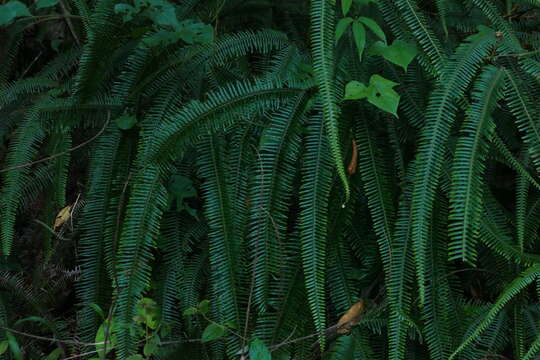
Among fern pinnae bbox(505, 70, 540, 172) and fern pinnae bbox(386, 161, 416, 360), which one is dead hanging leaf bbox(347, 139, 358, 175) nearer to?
fern pinnae bbox(386, 161, 416, 360)

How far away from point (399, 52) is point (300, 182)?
467 mm

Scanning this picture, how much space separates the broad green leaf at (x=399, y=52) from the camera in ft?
4.93

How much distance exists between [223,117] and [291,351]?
2.31ft

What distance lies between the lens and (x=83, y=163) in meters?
2.25

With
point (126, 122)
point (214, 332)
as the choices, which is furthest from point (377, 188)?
point (126, 122)

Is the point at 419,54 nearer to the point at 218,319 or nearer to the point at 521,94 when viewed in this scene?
the point at 521,94

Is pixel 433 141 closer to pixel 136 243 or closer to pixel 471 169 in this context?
pixel 471 169

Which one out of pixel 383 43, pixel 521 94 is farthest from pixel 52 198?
pixel 521 94

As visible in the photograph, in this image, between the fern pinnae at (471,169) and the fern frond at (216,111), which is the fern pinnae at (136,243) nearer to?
the fern frond at (216,111)

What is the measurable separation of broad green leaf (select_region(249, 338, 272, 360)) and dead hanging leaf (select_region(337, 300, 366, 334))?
27 centimetres

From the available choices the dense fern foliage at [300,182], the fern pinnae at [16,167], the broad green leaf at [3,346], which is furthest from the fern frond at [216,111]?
the broad green leaf at [3,346]

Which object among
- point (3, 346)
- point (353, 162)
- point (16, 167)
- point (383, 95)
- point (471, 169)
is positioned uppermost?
point (383, 95)

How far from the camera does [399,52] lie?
4.99 feet

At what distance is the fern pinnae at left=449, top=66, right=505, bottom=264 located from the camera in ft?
4.41
